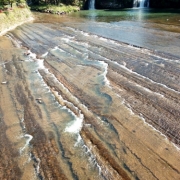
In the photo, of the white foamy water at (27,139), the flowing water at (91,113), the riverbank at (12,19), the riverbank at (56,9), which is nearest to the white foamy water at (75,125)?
the flowing water at (91,113)

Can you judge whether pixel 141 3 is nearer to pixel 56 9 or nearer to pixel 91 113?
pixel 56 9

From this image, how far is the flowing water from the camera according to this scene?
355 inches

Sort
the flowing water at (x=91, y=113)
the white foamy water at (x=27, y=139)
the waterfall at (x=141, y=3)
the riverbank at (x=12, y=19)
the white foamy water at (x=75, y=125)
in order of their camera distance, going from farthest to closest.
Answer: the waterfall at (x=141, y=3) < the riverbank at (x=12, y=19) < the white foamy water at (x=75, y=125) < the white foamy water at (x=27, y=139) < the flowing water at (x=91, y=113)

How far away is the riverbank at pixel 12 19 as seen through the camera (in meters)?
36.7

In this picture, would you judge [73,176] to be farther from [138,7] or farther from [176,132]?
[138,7]

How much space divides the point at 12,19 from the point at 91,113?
113 ft

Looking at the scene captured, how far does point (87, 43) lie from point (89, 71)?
9.64 meters

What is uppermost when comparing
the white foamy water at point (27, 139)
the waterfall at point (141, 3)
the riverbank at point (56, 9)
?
the waterfall at point (141, 3)

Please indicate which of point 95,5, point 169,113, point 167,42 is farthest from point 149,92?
point 95,5

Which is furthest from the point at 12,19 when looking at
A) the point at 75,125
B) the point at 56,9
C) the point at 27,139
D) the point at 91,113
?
the point at 27,139

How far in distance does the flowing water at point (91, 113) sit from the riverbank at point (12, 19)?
47.5 ft

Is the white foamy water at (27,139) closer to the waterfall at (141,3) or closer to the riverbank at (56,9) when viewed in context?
the riverbank at (56,9)

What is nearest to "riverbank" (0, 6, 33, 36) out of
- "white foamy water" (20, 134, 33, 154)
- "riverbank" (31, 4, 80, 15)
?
"riverbank" (31, 4, 80, 15)

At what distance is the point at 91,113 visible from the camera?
1245cm
